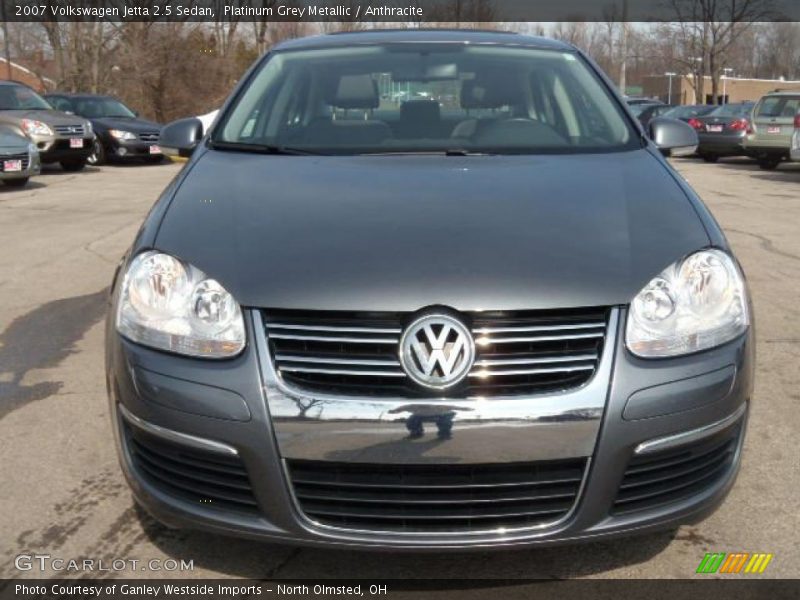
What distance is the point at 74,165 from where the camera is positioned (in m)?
17.0

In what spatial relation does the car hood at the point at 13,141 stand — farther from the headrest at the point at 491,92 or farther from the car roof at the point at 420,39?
the headrest at the point at 491,92

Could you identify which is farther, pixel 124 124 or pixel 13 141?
pixel 124 124

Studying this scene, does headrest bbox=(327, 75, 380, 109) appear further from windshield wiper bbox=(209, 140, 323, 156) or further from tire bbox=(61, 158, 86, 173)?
tire bbox=(61, 158, 86, 173)

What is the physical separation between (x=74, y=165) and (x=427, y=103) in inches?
582

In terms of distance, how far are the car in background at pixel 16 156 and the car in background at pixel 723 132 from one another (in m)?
14.2

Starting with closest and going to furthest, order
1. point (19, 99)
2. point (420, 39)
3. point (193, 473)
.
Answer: point (193, 473), point (420, 39), point (19, 99)

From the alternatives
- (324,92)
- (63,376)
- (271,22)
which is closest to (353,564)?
(324,92)

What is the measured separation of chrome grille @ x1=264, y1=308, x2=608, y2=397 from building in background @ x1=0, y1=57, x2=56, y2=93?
2691cm

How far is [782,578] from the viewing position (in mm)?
2607

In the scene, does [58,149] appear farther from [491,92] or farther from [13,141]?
[491,92]

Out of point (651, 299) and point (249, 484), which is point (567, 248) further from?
point (249, 484)

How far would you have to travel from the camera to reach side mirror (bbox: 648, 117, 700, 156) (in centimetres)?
394

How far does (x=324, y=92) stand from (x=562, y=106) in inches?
40.4

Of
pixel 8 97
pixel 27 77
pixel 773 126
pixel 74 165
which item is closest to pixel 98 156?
pixel 74 165
